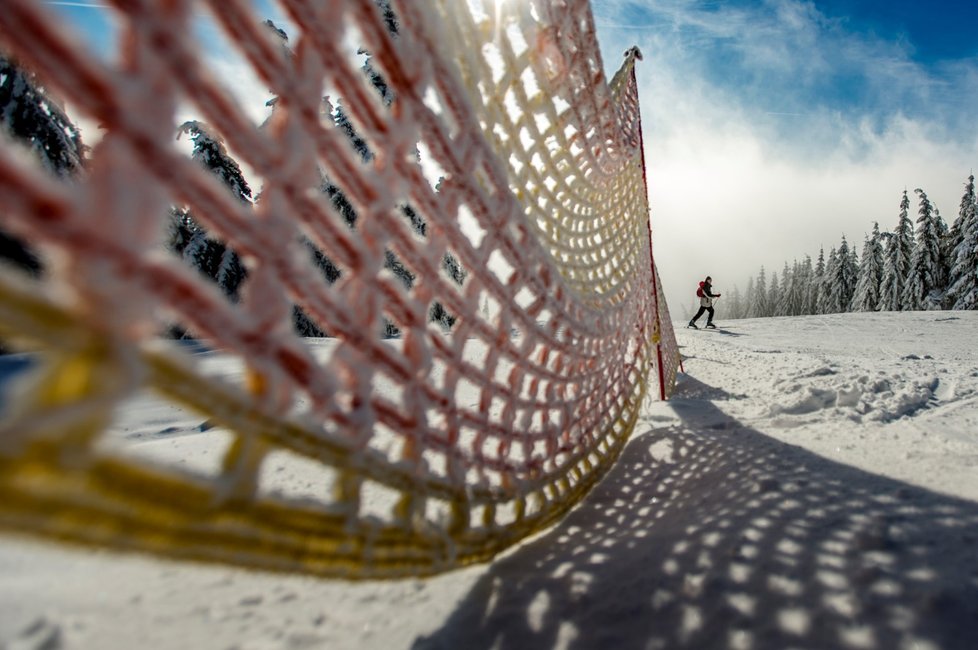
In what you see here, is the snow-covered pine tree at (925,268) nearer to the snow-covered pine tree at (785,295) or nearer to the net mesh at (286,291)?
the snow-covered pine tree at (785,295)

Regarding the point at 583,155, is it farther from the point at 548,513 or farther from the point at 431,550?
the point at 431,550

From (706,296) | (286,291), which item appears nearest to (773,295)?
(706,296)

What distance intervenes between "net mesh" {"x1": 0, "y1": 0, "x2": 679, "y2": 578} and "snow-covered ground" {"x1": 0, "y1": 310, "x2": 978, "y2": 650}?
0.26ft

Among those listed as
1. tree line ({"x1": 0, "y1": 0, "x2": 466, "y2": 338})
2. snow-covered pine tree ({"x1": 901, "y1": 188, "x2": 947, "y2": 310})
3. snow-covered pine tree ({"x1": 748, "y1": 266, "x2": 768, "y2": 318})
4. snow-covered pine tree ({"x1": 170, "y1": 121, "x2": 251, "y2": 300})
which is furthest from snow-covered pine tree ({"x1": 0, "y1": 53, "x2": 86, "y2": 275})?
snow-covered pine tree ({"x1": 748, "y1": 266, "x2": 768, "y2": 318})

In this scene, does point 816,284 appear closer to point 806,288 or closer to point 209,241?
point 806,288

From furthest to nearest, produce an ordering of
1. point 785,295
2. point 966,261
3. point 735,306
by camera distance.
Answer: point 735,306
point 785,295
point 966,261

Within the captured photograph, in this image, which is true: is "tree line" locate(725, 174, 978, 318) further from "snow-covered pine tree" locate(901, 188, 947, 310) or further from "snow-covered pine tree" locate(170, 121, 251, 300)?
"snow-covered pine tree" locate(170, 121, 251, 300)

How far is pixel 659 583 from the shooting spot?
1.05m

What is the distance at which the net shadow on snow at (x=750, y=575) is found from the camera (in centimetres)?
87

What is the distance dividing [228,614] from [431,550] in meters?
0.52

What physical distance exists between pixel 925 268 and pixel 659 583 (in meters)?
33.9

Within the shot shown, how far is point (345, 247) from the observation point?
0.69 metres

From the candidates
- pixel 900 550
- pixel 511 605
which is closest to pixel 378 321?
pixel 511 605

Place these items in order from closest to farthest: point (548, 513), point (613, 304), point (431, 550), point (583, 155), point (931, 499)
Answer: point (431, 550)
point (931, 499)
point (548, 513)
point (583, 155)
point (613, 304)
